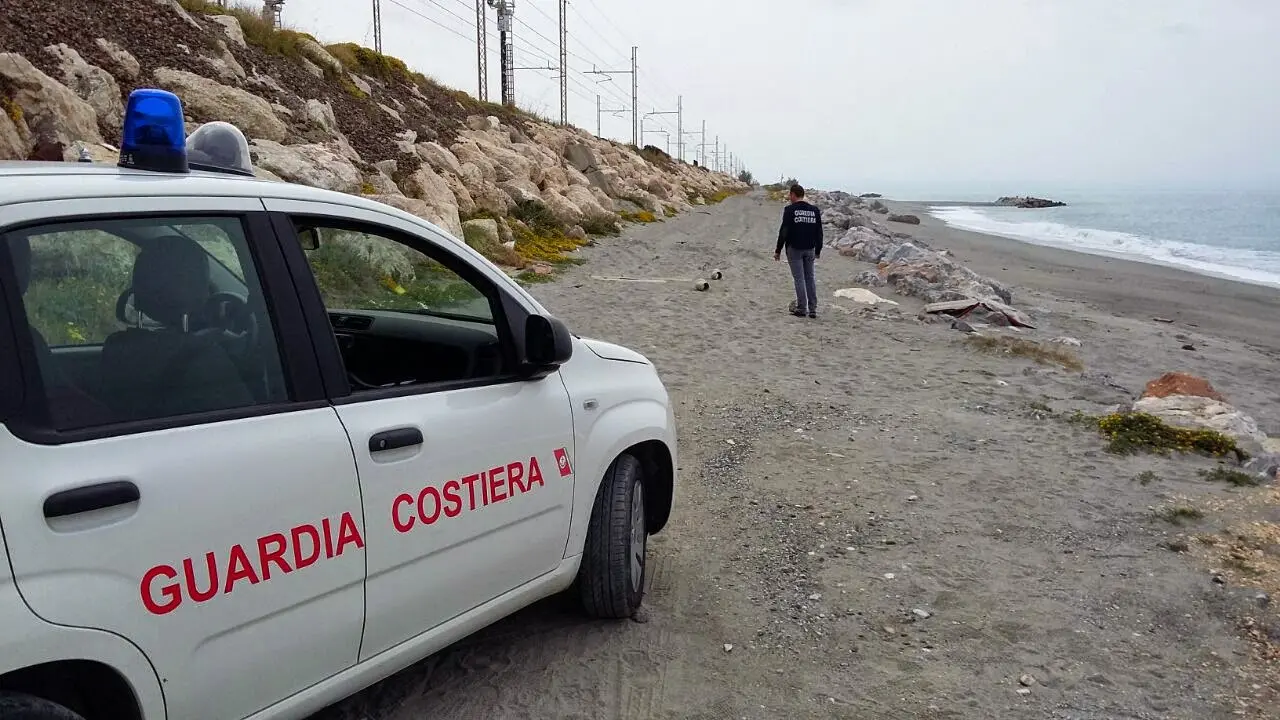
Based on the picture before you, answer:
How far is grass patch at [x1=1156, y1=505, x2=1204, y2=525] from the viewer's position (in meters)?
5.59

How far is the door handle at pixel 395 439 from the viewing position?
2771 mm

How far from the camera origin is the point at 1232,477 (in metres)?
6.28

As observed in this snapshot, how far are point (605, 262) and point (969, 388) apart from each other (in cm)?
1099

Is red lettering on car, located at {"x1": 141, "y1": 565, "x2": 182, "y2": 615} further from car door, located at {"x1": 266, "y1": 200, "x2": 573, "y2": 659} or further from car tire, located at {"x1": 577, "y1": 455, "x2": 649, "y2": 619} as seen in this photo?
car tire, located at {"x1": 577, "y1": 455, "x2": 649, "y2": 619}

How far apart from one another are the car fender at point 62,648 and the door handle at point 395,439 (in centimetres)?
83

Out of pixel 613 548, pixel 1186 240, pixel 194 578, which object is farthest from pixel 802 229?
pixel 1186 240

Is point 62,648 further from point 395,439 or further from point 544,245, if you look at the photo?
point 544,245

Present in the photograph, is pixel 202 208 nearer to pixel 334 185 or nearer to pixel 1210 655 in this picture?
pixel 1210 655

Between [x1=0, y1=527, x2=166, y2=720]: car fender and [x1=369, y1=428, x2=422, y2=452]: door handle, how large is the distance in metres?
0.83

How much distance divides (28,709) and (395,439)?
114 cm

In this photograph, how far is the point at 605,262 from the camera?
62.5ft

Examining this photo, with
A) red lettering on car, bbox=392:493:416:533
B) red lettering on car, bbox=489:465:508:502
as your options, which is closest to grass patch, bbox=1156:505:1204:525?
red lettering on car, bbox=489:465:508:502

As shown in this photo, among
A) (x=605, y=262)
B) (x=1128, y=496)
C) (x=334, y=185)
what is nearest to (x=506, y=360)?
(x=1128, y=496)

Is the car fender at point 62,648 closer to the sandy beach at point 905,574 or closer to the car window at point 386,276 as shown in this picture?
the sandy beach at point 905,574
